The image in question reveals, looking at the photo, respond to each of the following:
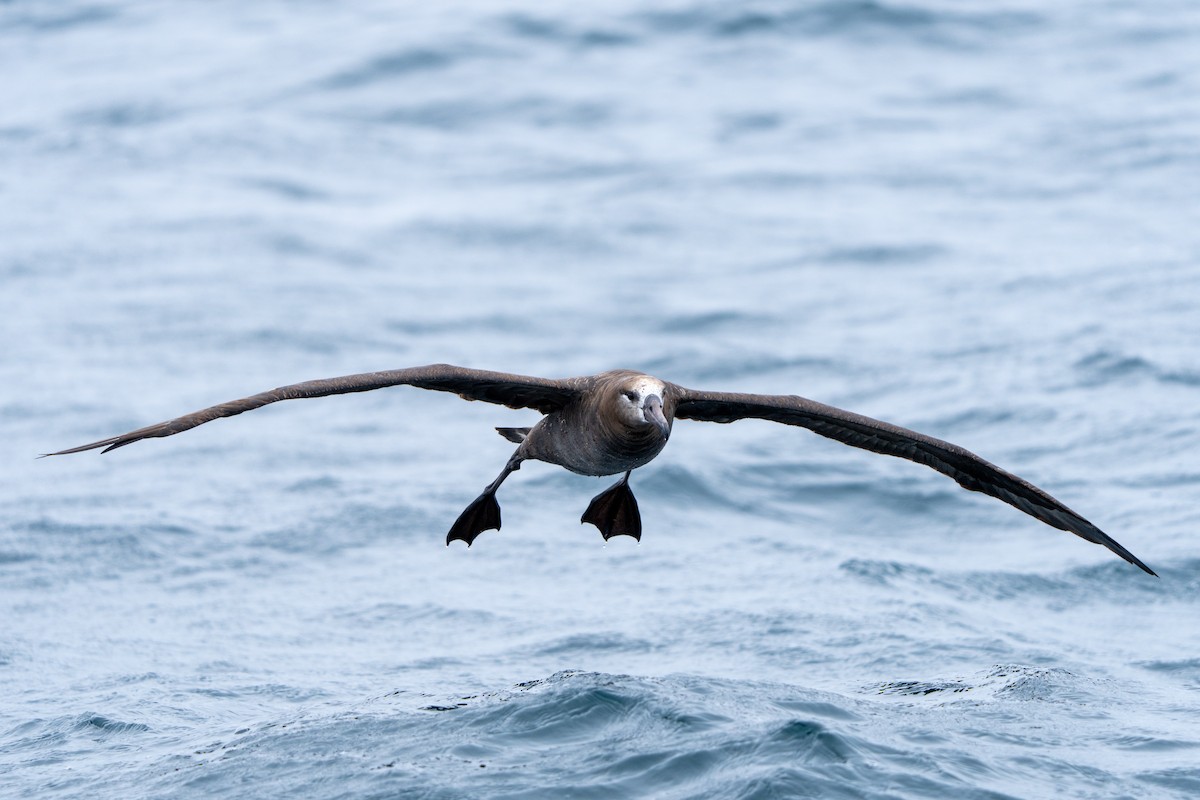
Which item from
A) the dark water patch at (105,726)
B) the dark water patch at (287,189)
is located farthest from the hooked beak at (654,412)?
the dark water patch at (287,189)

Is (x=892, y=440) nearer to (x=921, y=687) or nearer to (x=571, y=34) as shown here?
(x=921, y=687)

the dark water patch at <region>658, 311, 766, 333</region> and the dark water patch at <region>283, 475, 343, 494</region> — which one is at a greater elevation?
the dark water patch at <region>658, 311, 766, 333</region>

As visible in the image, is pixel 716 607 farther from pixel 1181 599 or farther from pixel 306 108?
pixel 306 108

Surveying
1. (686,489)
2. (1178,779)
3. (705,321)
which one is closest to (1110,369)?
(705,321)

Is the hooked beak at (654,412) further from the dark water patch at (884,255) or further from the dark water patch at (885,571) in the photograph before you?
the dark water patch at (884,255)

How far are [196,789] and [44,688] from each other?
3.11 m

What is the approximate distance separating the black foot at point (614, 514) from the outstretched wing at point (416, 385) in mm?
1497

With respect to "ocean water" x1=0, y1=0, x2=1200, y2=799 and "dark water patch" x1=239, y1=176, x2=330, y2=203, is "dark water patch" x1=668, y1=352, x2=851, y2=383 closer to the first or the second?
"ocean water" x1=0, y1=0, x2=1200, y2=799

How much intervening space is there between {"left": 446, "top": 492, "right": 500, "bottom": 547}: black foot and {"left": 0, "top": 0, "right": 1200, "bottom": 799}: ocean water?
1126 mm

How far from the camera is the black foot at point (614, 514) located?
530 inches

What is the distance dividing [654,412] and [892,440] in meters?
2.59

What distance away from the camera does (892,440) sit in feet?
40.6

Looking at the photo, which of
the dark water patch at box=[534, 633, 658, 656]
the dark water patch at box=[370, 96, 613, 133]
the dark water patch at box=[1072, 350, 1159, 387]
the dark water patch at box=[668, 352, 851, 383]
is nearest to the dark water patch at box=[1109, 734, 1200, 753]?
the dark water patch at box=[534, 633, 658, 656]

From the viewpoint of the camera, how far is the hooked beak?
10.5m
